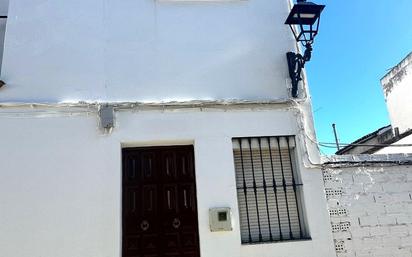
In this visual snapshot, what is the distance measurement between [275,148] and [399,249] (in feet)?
6.67

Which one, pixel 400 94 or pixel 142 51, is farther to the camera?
pixel 400 94

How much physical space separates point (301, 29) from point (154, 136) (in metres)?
2.46

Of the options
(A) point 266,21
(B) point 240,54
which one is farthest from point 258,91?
(A) point 266,21

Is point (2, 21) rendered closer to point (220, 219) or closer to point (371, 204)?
point (220, 219)

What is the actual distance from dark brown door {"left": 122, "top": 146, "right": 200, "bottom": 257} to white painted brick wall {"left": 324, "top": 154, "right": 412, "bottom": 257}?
1854 millimetres

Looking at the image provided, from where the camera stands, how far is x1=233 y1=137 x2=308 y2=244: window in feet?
16.1

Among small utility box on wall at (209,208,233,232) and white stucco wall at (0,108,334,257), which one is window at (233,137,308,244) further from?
small utility box on wall at (209,208,233,232)

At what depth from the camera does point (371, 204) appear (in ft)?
16.2

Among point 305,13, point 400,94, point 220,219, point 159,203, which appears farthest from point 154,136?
point 400,94

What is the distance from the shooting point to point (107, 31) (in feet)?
17.4

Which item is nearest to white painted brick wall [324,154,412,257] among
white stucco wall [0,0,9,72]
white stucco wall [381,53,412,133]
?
white stucco wall [381,53,412,133]

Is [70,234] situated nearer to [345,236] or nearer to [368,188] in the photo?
[345,236]

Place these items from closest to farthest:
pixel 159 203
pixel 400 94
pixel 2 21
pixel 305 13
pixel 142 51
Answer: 1. pixel 159 203
2. pixel 305 13
3. pixel 142 51
4. pixel 2 21
5. pixel 400 94

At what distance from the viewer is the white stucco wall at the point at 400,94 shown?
8594mm
